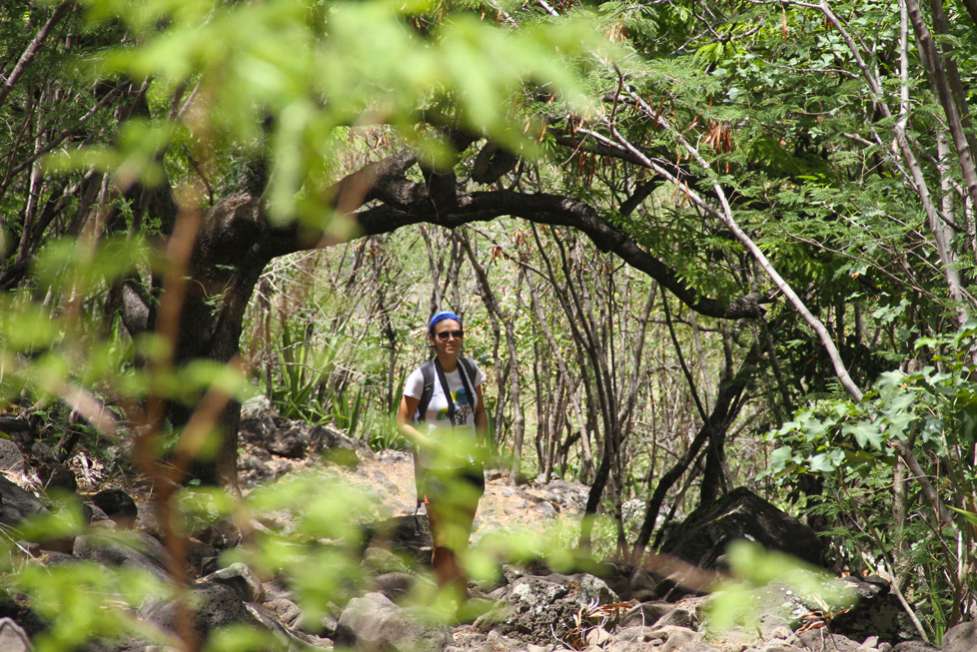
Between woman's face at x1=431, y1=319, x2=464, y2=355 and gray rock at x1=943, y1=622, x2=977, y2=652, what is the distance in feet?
7.61

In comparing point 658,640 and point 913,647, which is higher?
point 913,647

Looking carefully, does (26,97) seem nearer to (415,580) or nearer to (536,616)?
(415,580)

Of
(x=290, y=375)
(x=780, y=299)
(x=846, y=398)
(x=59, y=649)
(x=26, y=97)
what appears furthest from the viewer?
(x=290, y=375)

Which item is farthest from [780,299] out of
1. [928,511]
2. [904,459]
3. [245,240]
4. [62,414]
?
[62,414]

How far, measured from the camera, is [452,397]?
16.0ft

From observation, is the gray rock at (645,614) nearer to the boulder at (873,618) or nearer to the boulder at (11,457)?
the boulder at (873,618)

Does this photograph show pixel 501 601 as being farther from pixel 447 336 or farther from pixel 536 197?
pixel 536 197

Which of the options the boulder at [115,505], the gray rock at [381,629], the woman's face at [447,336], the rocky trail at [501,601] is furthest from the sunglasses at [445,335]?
the boulder at [115,505]

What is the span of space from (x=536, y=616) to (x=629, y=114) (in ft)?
9.16

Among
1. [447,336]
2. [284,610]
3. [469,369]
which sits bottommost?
[284,610]

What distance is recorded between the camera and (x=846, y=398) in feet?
14.5

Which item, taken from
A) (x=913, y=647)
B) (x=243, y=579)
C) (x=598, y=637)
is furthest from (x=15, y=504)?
(x=913, y=647)

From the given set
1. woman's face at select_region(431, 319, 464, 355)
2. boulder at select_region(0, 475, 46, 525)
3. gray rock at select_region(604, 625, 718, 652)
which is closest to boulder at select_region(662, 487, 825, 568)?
gray rock at select_region(604, 625, 718, 652)

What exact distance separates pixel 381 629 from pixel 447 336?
4.91 ft
